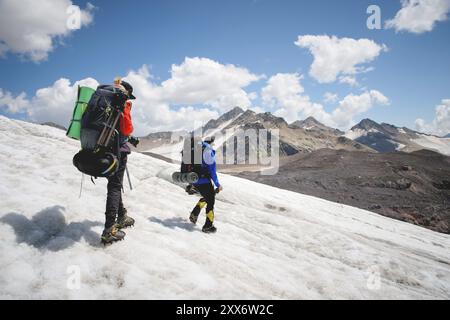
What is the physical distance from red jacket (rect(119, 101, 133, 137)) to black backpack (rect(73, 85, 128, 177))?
0.33 m

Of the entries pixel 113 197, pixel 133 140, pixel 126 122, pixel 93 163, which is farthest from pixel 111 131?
pixel 113 197

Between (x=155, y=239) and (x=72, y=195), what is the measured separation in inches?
128

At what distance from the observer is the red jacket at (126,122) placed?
5.62 meters

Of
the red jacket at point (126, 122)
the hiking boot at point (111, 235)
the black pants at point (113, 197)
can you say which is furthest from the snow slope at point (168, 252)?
the red jacket at point (126, 122)

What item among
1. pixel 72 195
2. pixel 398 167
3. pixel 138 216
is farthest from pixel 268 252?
pixel 398 167

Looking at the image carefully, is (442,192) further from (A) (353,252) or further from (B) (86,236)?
(B) (86,236)

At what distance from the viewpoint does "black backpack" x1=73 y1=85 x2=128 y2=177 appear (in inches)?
198

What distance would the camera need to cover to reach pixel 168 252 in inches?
232

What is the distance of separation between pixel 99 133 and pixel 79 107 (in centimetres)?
101

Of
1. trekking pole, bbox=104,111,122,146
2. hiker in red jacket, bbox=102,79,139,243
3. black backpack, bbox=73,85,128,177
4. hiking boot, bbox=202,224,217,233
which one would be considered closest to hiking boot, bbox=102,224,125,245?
hiker in red jacket, bbox=102,79,139,243

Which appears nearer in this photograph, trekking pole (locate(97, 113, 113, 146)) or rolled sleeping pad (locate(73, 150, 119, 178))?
rolled sleeping pad (locate(73, 150, 119, 178))

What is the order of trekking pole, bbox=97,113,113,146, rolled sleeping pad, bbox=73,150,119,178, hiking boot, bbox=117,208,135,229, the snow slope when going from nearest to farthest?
the snow slope
rolled sleeping pad, bbox=73,150,119,178
trekking pole, bbox=97,113,113,146
hiking boot, bbox=117,208,135,229

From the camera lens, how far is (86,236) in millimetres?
5848

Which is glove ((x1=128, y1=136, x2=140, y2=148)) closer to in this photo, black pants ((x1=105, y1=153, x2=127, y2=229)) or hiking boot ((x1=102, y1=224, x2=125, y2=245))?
black pants ((x1=105, y1=153, x2=127, y2=229))
